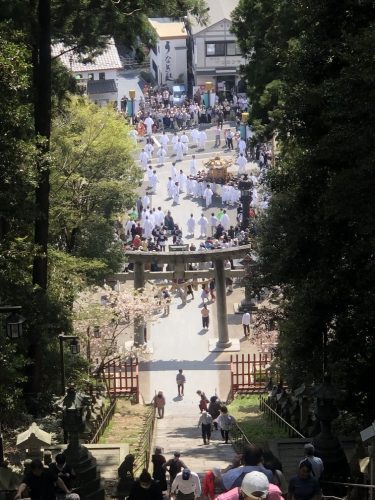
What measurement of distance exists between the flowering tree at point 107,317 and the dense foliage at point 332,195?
11905mm

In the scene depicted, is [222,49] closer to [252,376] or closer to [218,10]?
[218,10]

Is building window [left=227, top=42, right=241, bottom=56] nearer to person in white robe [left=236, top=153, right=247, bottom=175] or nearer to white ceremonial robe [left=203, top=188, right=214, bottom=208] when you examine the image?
person in white robe [left=236, top=153, right=247, bottom=175]

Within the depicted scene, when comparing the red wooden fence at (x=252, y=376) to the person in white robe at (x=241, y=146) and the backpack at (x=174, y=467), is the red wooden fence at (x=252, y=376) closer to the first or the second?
the backpack at (x=174, y=467)

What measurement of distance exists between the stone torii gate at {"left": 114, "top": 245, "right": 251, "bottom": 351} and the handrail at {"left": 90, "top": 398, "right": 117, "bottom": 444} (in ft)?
30.3

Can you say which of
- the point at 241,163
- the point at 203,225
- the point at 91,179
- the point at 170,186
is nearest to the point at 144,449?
the point at 91,179

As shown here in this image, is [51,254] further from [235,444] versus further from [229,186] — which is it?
[229,186]

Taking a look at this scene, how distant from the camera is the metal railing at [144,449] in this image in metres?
25.8

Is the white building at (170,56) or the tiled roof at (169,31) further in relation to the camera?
the white building at (170,56)

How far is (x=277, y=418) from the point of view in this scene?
32.7 m

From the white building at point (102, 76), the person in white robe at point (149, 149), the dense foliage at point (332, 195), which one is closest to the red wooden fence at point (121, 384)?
the dense foliage at point (332, 195)

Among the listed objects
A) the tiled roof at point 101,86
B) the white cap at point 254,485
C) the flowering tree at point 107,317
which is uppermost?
the tiled roof at point 101,86

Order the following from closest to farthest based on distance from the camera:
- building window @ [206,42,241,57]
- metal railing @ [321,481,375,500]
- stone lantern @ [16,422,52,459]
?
metal railing @ [321,481,375,500]
stone lantern @ [16,422,52,459]
building window @ [206,42,241,57]

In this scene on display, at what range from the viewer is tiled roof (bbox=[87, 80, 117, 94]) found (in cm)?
8719

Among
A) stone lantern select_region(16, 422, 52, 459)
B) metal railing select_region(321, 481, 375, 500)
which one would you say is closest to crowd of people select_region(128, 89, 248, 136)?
stone lantern select_region(16, 422, 52, 459)
